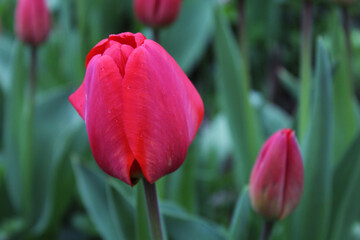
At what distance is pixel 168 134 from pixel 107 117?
54 mm

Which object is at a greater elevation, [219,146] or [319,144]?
[319,144]

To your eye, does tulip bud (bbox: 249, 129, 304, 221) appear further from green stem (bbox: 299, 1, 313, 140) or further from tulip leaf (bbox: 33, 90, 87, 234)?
tulip leaf (bbox: 33, 90, 87, 234)

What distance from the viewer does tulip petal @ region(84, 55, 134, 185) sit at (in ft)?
1.31

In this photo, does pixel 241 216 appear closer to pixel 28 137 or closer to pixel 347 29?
pixel 347 29

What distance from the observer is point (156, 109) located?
16.3 inches

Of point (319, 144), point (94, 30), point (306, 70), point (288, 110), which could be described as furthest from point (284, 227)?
point (288, 110)

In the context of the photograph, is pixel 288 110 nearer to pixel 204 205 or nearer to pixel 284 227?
pixel 204 205

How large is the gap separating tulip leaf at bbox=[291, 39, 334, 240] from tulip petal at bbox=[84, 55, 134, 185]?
382 mm

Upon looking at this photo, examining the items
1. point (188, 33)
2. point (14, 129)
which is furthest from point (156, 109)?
point (188, 33)

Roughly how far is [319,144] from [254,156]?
0.89 feet

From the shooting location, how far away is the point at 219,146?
1.59 meters

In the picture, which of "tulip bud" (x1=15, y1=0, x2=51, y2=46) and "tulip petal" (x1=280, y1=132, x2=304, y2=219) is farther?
"tulip bud" (x1=15, y1=0, x2=51, y2=46)

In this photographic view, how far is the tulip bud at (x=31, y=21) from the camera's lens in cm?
99

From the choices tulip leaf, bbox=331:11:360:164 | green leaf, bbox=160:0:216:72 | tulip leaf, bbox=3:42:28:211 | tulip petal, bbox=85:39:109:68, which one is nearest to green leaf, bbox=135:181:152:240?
tulip petal, bbox=85:39:109:68
